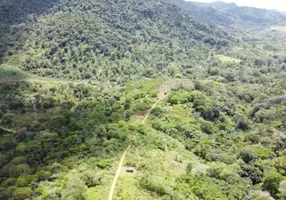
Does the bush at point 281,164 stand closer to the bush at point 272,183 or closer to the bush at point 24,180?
the bush at point 272,183

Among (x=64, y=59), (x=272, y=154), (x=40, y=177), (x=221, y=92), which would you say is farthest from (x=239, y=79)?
(x=40, y=177)

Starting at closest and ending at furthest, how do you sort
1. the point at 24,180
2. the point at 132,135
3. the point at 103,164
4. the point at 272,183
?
the point at 24,180 → the point at 103,164 → the point at 272,183 → the point at 132,135

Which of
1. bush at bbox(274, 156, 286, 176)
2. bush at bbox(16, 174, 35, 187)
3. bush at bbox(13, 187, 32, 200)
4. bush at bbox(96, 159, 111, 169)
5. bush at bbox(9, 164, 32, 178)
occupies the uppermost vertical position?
bush at bbox(96, 159, 111, 169)

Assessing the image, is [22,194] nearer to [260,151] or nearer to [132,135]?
[132,135]

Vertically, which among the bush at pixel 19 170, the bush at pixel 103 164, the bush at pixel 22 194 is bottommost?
the bush at pixel 19 170

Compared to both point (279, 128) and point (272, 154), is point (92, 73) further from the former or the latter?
point (272, 154)

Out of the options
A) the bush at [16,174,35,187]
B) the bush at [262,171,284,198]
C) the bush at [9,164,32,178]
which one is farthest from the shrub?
the bush at [16,174,35,187]

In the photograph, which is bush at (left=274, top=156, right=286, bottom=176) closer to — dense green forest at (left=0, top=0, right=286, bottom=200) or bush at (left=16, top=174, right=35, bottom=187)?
dense green forest at (left=0, top=0, right=286, bottom=200)

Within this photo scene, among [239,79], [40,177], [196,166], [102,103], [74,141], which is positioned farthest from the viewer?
[239,79]

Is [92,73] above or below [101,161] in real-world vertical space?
below

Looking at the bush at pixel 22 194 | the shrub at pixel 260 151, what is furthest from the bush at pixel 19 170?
the shrub at pixel 260 151

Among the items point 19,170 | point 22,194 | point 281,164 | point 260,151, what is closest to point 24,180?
point 22,194
